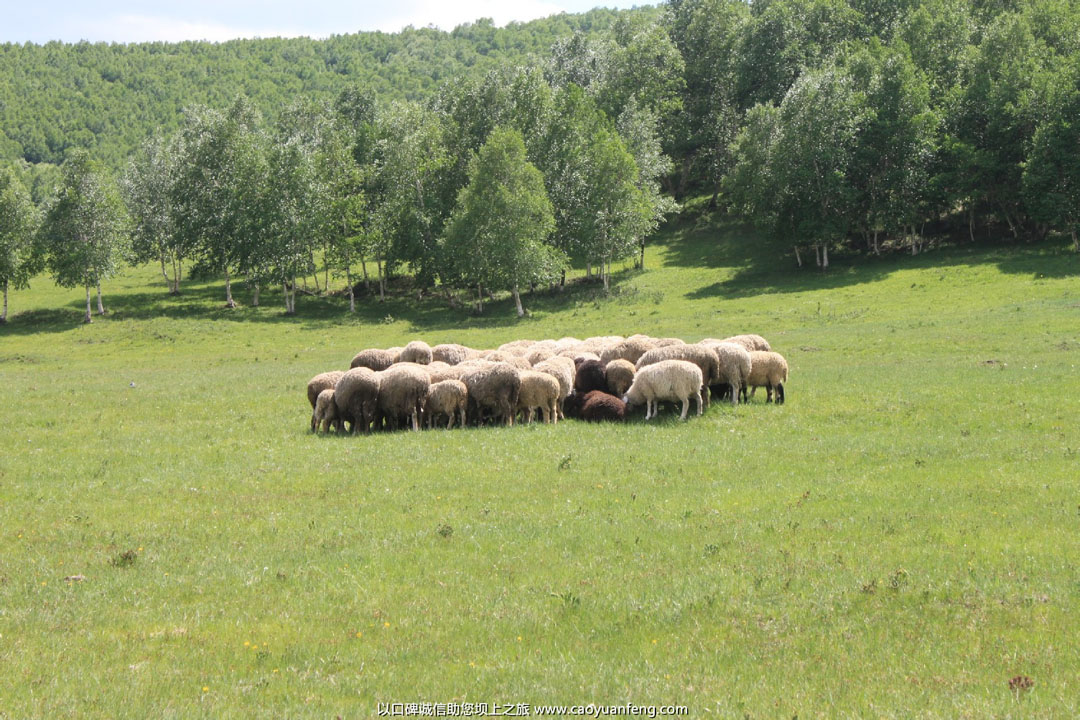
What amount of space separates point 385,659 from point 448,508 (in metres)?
6.19

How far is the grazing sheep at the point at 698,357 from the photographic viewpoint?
25.4m

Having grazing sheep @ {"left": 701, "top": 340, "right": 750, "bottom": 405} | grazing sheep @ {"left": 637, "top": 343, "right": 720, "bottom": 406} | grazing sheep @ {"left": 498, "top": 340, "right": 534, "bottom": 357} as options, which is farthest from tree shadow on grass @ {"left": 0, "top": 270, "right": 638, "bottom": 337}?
grazing sheep @ {"left": 701, "top": 340, "right": 750, "bottom": 405}

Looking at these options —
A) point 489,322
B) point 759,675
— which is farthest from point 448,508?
point 489,322

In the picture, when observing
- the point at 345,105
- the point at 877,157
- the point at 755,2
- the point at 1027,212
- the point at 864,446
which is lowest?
the point at 864,446

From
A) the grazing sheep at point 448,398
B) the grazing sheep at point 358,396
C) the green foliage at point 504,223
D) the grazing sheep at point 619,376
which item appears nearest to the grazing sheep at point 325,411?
the grazing sheep at point 358,396

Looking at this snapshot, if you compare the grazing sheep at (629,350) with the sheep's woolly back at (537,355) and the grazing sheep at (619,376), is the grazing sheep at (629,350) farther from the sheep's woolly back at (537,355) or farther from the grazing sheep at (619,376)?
the sheep's woolly back at (537,355)

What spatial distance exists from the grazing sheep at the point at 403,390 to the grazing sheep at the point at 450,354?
18.9ft

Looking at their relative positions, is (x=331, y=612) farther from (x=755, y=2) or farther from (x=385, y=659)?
(x=755, y=2)

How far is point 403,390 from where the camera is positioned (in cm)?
2470

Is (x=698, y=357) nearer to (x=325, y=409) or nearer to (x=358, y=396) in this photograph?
(x=358, y=396)

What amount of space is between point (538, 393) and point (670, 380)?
3.98 m

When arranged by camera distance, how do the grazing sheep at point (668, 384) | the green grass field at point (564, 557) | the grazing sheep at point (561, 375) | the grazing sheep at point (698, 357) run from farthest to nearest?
the grazing sheep at point (561, 375)
the grazing sheep at point (698, 357)
the grazing sheep at point (668, 384)
the green grass field at point (564, 557)

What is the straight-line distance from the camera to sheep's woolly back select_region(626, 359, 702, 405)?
2391 centimetres

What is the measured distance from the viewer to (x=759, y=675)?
28.8ft
